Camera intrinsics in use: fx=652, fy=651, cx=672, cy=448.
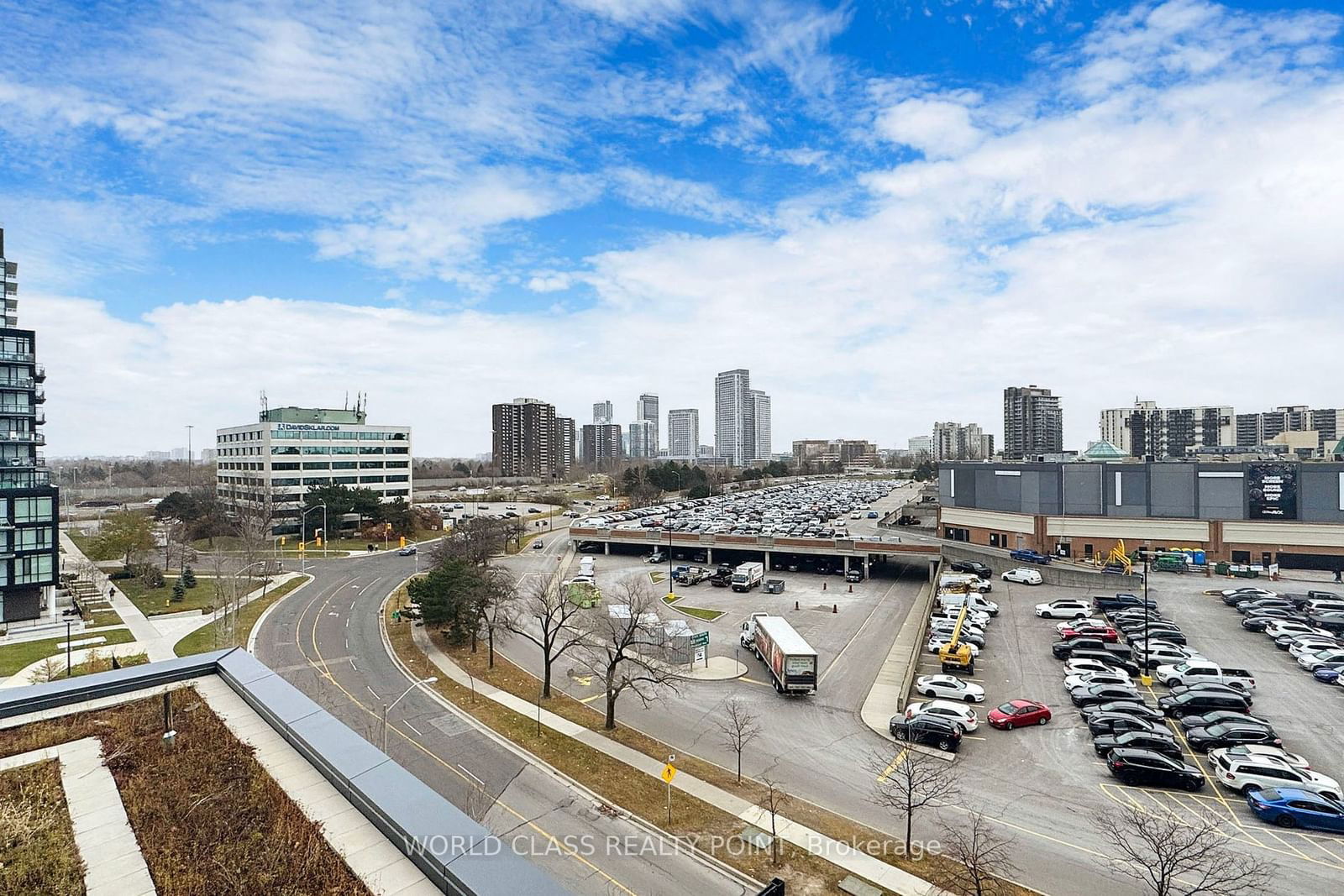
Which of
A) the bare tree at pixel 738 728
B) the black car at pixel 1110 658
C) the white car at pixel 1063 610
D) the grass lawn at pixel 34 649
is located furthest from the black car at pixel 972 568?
the grass lawn at pixel 34 649

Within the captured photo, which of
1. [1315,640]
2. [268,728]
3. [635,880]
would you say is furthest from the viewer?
[1315,640]

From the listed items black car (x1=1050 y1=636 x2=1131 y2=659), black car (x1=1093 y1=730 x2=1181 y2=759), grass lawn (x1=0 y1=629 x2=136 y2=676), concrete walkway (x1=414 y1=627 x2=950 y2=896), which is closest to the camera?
concrete walkway (x1=414 y1=627 x2=950 y2=896)

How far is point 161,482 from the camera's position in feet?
509

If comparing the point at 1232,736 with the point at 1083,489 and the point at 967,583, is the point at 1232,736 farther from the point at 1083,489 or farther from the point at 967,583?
the point at 1083,489

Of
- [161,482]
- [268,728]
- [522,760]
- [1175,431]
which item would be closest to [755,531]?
[522,760]

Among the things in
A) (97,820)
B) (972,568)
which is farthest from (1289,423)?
(97,820)

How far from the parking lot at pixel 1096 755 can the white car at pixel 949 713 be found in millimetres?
573

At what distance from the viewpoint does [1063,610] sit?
42.3 metres

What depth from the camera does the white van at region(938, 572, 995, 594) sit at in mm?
51031

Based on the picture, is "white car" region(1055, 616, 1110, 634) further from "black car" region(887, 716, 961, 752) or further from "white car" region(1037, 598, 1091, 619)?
"black car" region(887, 716, 961, 752)

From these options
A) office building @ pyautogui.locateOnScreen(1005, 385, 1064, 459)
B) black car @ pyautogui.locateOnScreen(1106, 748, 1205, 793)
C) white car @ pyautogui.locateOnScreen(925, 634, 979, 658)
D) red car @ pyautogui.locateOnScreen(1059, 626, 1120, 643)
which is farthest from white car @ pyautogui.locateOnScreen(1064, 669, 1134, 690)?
office building @ pyautogui.locateOnScreen(1005, 385, 1064, 459)

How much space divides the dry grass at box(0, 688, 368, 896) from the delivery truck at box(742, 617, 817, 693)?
22.6 meters

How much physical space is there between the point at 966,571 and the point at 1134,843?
43.4m

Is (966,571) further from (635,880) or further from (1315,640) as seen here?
(635,880)
